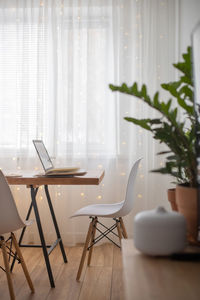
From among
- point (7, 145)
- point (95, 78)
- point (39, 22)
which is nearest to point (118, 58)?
point (95, 78)

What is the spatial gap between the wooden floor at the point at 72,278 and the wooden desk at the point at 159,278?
121 centimetres

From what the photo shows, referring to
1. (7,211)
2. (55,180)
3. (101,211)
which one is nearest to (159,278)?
(7,211)

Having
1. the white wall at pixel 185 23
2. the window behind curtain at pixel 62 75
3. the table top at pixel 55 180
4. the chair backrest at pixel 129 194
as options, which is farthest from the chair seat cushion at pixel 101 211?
the white wall at pixel 185 23

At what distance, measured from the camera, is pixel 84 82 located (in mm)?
3465

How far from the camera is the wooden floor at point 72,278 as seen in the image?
7.52 ft

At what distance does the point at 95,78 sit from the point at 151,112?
625 millimetres

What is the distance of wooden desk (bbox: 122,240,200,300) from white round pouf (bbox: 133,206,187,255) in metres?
0.04

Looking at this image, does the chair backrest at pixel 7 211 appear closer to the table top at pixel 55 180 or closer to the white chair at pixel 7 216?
the white chair at pixel 7 216

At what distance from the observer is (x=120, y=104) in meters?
3.42

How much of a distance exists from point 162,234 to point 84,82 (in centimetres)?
251

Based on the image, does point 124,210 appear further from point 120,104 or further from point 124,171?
point 120,104

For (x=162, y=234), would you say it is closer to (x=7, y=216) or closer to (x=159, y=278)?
(x=159, y=278)

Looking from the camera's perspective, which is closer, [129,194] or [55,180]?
[55,180]

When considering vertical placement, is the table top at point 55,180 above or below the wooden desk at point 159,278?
above
